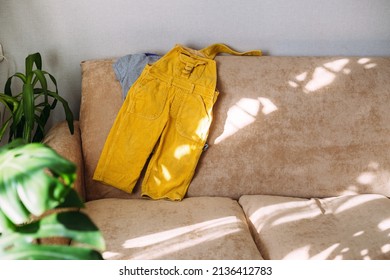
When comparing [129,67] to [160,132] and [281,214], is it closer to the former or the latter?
[160,132]

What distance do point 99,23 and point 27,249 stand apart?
1.45m

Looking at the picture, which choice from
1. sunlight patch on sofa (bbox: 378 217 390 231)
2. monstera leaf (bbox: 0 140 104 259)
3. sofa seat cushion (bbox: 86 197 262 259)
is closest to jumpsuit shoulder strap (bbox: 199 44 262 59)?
sofa seat cushion (bbox: 86 197 262 259)

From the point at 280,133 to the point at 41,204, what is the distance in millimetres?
1301

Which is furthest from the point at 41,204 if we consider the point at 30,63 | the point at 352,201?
the point at 352,201

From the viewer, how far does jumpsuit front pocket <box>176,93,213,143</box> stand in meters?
1.62

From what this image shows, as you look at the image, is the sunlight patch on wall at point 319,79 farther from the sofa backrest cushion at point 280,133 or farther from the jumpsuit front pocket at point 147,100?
the jumpsuit front pocket at point 147,100

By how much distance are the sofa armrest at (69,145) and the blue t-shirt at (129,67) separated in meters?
0.26

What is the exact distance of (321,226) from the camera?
144 centimetres

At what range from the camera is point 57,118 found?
77.0 inches

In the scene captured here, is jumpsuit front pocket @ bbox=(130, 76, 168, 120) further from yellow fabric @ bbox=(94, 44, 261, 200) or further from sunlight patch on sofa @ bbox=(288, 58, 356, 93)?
sunlight patch on sofa @ bbox=(288, 58, 356, 93)
